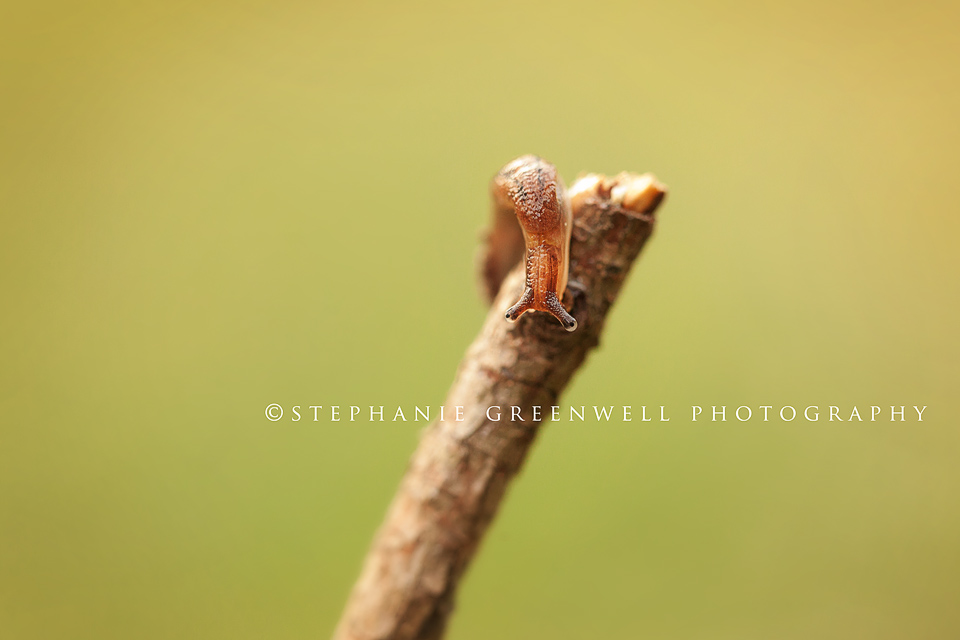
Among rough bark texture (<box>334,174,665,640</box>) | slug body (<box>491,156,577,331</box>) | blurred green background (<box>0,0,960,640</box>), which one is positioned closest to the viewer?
slug body (<box>491,156,577,331</box>)

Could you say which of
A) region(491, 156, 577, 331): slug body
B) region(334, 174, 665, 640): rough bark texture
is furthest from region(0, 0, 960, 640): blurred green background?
region(491, 156, 577, 331): slug body

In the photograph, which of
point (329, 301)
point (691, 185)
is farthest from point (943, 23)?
point (329, 301)

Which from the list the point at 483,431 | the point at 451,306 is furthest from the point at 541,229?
the point at 451,306

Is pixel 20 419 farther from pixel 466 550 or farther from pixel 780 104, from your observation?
pixel 780 104

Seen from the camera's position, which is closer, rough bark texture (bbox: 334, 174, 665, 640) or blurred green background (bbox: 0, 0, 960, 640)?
rough bark texture (bbox: 334, 174, 665, 640)

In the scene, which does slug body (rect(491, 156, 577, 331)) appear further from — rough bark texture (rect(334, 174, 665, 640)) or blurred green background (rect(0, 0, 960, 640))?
blurred green background (rect(0, 0, 960, 640))

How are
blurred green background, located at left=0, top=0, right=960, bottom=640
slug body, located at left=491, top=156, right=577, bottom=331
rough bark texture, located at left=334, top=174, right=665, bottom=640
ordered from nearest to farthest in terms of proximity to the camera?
1. slug body, located at left=491, top=156, right=577, bottom=331
2. rough bark texture, located at left=334, top=174, right=665, bottom=640
3. blurred green background, located at left=0, top=0, right=960, bottom=640
